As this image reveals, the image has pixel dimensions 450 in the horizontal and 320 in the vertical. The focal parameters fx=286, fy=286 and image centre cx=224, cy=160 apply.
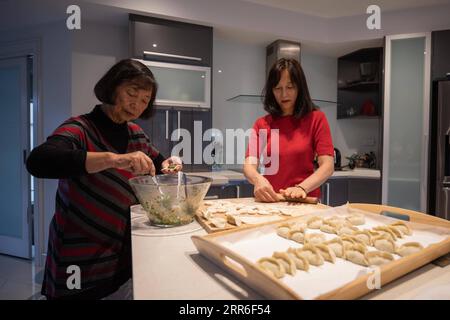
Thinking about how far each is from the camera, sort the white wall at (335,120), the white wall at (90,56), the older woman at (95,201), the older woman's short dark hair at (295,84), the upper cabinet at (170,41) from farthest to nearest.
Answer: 1. the white wall at (335,120)
2. the white wall at (90,56)
3. the upper cabinet at (170,41)
4. the older woman's short dark hair at (295,84)
5. the older woman at (95,201)

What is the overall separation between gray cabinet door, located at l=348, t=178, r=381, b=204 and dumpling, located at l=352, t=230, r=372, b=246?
2314 mm

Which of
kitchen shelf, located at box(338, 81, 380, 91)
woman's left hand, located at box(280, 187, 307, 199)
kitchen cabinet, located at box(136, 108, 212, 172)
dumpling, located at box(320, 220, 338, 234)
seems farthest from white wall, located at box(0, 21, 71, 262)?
kitchen shelf, located at box(338, 81, 380, 91)

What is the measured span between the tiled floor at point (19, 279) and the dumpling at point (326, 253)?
2239 millimetres

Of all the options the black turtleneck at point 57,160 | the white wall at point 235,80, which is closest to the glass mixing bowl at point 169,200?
the black turtleneck at point 57,160

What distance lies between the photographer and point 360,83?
3135 millimetres

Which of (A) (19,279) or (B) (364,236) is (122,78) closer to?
(B) (364,236)

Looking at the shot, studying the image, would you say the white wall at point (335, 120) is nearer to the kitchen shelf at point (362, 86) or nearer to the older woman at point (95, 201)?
the kitchen shelf at point (362, 86)

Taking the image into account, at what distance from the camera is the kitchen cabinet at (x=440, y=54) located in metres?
2.52

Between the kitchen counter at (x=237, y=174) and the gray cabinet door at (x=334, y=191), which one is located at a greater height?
the kitchen counter at (x=237, y=174)

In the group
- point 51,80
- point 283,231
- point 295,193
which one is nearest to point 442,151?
point 295,193

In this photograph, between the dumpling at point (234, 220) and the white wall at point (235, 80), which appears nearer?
the dumpling at point (234, 220)

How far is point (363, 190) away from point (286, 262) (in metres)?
2.63
